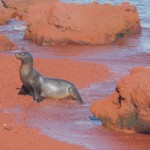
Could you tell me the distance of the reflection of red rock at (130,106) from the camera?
7.49m

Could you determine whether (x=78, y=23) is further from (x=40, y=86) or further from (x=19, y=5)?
(x=19, y=5)

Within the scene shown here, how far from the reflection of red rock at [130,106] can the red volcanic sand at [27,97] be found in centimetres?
99

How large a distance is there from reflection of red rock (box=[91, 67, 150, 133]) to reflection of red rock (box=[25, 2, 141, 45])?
9.11 meters

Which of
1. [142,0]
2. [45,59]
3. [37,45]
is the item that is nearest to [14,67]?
[45,59]

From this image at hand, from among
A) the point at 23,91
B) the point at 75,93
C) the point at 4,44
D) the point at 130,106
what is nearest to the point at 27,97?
the point at 23,91

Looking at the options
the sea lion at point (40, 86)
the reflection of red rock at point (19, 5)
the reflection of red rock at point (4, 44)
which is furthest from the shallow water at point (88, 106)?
the reflection of red rock at point (19, 5)

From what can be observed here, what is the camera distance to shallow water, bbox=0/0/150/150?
732 cm

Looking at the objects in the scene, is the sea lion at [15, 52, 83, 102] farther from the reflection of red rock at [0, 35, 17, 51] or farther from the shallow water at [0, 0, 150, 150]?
the reflection of red rock at [0, 35, 17, 51]

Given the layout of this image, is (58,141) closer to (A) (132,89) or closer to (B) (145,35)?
(A) (132,89)

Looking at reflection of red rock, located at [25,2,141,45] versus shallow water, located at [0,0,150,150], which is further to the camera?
reflection of red rock, located at [25,2,141,45]

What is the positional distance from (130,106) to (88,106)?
1.70m

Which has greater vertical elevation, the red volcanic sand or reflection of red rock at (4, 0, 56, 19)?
the red volcanic sand

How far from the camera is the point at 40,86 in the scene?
9898mm

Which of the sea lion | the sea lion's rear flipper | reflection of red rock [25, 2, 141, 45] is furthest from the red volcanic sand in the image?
reflection of red rock [25, 2, 141, 45]
